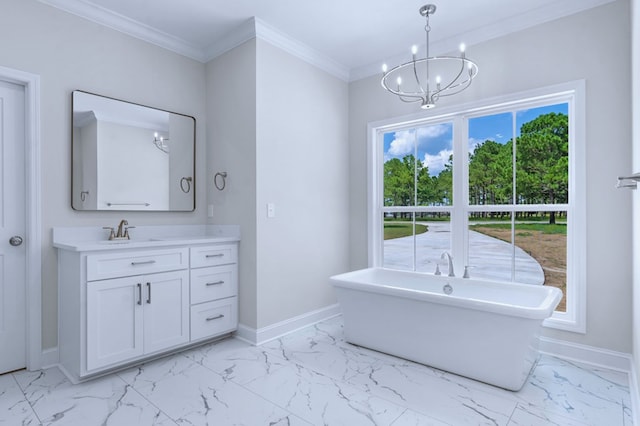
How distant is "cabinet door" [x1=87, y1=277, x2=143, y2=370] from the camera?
228cm

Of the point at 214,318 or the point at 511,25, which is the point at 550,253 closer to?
the point at 511,25

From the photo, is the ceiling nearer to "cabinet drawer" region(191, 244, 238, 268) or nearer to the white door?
the white door

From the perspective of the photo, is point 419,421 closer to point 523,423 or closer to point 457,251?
point 523,423

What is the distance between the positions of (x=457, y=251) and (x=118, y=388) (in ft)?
9.28

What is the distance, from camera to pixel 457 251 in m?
3.27

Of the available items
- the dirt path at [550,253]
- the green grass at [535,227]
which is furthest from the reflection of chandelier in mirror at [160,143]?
the dirt path at [550,253]

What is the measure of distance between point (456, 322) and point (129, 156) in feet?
9.17

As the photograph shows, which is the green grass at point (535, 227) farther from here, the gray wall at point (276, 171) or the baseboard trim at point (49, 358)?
the baseboard trim at point (49, 358)

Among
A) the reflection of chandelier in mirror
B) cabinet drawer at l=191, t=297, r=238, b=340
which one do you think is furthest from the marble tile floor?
the reflection of chandelier in mirror

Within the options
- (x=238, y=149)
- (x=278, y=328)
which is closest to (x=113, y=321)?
(x=278, y=328)

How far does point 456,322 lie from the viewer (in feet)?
7.66

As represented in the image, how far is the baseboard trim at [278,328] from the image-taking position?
9.76 feet

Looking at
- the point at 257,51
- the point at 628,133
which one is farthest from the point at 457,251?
the point at 257,51

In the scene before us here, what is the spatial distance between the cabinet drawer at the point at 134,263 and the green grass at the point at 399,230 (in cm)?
204
